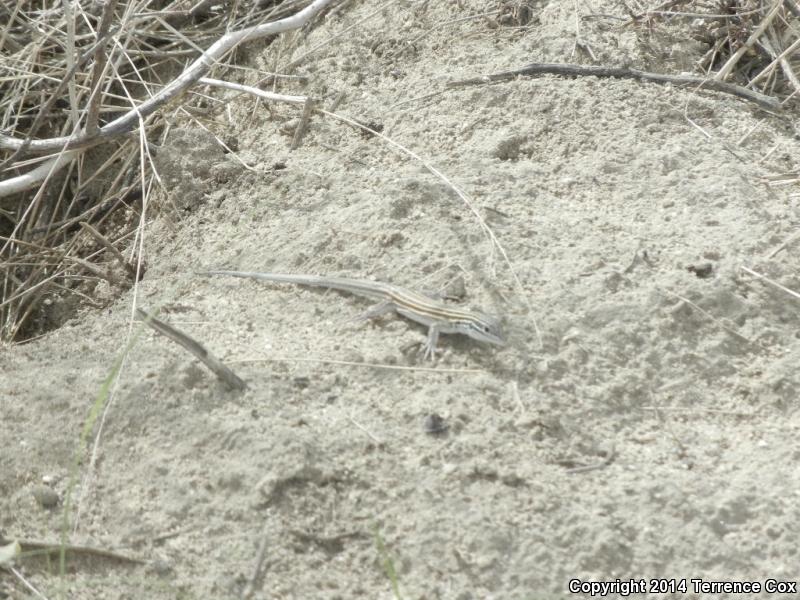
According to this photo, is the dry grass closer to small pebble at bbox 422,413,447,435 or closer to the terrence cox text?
small pebble at bbox 422,413,447,435

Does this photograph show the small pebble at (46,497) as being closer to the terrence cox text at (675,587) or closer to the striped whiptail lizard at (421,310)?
the striped whiptail lizard at (421,310)

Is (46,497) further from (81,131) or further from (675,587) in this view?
(675,587)

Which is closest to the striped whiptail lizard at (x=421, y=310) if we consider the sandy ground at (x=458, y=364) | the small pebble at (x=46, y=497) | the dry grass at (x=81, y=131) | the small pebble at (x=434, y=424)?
the sandy ground at (x=458, y=364)

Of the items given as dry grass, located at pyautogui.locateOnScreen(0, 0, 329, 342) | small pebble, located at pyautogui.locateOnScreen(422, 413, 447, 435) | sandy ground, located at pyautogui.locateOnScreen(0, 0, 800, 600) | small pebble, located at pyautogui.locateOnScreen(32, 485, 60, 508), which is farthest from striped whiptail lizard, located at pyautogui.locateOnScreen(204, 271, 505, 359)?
small pebble, located at pyautogui.locateOnScreen(32, 485, 60, 508)

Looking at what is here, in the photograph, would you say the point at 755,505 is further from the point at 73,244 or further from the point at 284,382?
the point at 73,244

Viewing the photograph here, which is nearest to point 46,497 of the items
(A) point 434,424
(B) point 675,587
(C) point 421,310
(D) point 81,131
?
(A) point 434,424

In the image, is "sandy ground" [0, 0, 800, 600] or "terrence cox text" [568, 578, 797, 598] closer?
"terrence cox text" [568, 578, 797, 598]

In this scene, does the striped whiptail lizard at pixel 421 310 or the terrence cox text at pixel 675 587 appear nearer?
the terrence cox text at pixel 675 587

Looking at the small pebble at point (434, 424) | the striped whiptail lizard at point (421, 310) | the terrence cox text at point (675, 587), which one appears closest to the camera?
the terrence cox text at point (675, 587)
